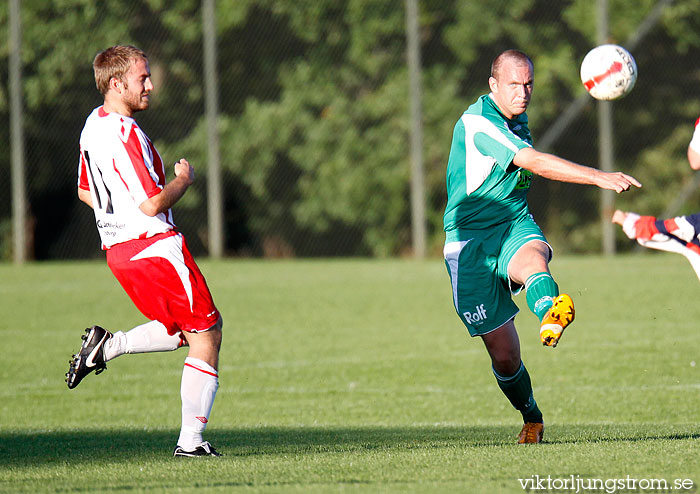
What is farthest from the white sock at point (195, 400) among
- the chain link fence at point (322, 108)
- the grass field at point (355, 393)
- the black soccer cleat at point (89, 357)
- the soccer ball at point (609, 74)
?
the chain link fence at point (322, 108)

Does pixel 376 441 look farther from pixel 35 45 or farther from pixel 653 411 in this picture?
pixel 35 45

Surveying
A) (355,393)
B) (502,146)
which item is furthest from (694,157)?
(355,393)

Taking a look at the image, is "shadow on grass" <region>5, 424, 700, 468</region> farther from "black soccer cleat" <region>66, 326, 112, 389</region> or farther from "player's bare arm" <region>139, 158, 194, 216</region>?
"player's bare arm" <region>139, 158, 194, 216</region>

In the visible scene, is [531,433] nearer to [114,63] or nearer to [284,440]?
[284,440]

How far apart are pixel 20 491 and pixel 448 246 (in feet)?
9.95

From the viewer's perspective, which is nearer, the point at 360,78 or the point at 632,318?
the point at 632,318

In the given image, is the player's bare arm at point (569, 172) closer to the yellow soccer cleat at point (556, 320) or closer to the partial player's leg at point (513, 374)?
the yellow soccer cleat at point (556, 320)

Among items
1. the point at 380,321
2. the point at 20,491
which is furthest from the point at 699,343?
the point at 20,491

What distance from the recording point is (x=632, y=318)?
523 inches

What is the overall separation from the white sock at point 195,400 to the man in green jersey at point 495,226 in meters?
1.60

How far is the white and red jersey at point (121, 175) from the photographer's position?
19.2ft

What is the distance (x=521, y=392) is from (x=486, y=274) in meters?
0.75

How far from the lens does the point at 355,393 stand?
9.69 m

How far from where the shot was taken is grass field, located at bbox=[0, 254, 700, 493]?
5.23 meters
